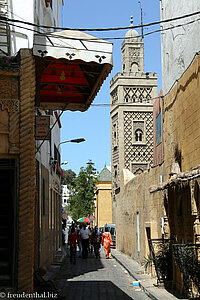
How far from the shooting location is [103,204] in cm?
5584

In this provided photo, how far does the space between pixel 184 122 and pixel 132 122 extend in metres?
36.7

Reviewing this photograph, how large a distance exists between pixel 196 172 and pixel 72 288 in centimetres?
539

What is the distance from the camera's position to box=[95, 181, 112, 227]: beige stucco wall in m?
54.7

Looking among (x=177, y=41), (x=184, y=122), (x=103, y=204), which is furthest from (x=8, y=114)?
(x=103, y=204)

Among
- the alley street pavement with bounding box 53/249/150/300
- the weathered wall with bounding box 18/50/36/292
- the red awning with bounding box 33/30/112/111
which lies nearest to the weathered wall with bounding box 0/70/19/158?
the weathered wall with bounding box 18/50/36/292

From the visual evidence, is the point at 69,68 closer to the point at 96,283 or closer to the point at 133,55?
the point at 96,283

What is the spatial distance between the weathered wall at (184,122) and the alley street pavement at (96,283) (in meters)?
3.49

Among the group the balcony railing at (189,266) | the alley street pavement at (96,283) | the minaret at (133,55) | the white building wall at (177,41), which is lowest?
the alley street pavement at (96,283)

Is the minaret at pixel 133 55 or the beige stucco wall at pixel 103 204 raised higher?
the minaret at pixel 133 55

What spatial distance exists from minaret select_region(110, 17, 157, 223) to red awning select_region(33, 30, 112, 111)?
33.7 meters

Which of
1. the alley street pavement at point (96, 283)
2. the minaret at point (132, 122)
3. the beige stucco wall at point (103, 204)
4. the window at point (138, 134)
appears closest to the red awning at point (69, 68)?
the alley street pavement at point (96, 283)

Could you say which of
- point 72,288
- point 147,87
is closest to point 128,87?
point 147,87

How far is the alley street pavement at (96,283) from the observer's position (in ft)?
38.1

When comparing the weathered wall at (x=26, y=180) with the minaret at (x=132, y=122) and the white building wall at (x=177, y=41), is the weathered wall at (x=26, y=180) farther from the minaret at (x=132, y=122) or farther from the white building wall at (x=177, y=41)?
the minaret at (x=132, y=122)
